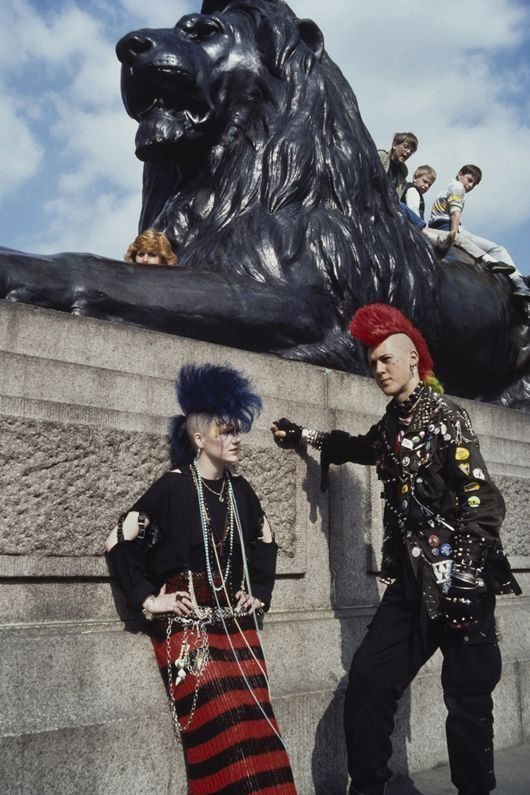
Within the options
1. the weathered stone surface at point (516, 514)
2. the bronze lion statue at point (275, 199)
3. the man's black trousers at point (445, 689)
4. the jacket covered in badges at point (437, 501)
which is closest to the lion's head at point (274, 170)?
the bronze lion statue at point (275, 199)

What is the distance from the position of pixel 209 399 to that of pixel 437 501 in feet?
2.87

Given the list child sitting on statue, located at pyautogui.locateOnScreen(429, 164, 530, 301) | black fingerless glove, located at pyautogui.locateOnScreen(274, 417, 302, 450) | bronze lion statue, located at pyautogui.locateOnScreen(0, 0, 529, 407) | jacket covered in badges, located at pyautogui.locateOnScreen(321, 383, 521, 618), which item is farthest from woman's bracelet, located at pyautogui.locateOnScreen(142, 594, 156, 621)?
child sitting on statue, located at pyautogui.locateOnScreen(429, 164, 530, 301)

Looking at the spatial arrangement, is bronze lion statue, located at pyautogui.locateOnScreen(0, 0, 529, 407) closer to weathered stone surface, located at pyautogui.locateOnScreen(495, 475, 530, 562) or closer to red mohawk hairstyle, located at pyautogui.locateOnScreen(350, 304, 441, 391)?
weathered stone surface, located at pyautogui.locateOnScreen(495, 475, 530, 562)

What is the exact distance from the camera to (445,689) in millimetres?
2922

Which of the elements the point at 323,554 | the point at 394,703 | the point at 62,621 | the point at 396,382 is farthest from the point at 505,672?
the point at 62,621

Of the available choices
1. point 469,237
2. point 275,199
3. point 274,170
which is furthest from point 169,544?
point 469,237

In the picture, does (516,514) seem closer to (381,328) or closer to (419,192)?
(381,328)

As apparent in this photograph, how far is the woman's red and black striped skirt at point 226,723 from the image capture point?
276 centimetres

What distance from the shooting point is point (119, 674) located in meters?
2.99

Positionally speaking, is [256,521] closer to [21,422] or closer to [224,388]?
[224,388]

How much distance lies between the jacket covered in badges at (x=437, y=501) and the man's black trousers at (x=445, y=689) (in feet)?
0.38

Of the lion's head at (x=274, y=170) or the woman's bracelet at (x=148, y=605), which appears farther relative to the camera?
the lion's head at (x=274, y=170)

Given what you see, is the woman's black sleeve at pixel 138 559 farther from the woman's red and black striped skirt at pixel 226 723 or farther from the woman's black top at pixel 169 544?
the woman's red and black striped skirt at pixel 226 723

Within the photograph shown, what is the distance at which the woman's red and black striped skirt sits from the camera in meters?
2.76
